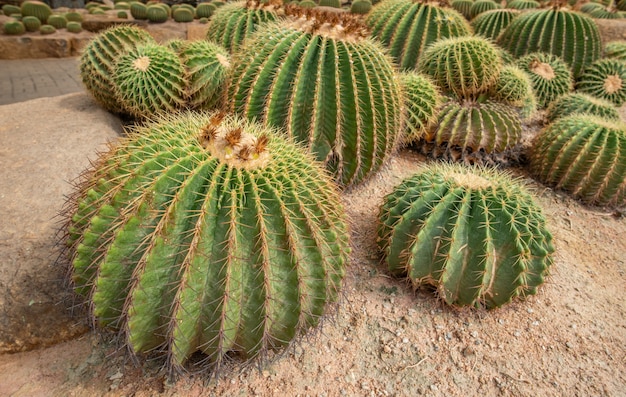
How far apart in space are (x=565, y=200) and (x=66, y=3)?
16.2 meters

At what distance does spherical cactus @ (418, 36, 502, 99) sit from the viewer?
175 inches

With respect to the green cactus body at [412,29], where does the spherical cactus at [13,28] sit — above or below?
below

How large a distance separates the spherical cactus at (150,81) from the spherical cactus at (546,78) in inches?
159

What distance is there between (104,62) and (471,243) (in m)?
3.81

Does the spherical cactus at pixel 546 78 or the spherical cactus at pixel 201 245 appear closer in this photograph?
the spherical cactus at pixel 201 245

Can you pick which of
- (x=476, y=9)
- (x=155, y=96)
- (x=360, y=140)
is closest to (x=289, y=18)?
(x=360, y=140)

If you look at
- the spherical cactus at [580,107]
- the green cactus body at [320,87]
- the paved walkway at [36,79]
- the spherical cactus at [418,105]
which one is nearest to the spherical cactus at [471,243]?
the green cactus body at [320,87]

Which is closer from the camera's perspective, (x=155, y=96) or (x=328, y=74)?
(x=328, y=74)

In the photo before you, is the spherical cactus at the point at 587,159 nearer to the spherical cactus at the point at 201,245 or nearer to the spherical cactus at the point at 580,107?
the spherical cactus at the point at 580,107

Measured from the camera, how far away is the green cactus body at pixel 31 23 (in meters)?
11.3

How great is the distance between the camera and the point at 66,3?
14742 mm

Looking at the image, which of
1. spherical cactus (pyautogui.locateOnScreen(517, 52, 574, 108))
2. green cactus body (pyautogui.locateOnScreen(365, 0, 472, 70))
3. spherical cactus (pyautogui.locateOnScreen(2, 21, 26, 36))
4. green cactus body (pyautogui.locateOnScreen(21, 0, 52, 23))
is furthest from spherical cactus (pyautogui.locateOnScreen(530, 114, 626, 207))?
green cactus body (pyautogui.locateOnScreen(21, 0, 52, 23))

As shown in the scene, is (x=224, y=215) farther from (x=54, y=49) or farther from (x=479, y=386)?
(x=54, y=49)

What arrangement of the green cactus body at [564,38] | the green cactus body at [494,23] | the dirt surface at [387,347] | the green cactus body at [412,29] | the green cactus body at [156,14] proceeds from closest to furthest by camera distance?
the dirt surface at [387,347]
the green cactus body at [412,29]
the green cactus body at [564,38]
the green cactus body at [494,23]
the green cactus body at [156,14]
